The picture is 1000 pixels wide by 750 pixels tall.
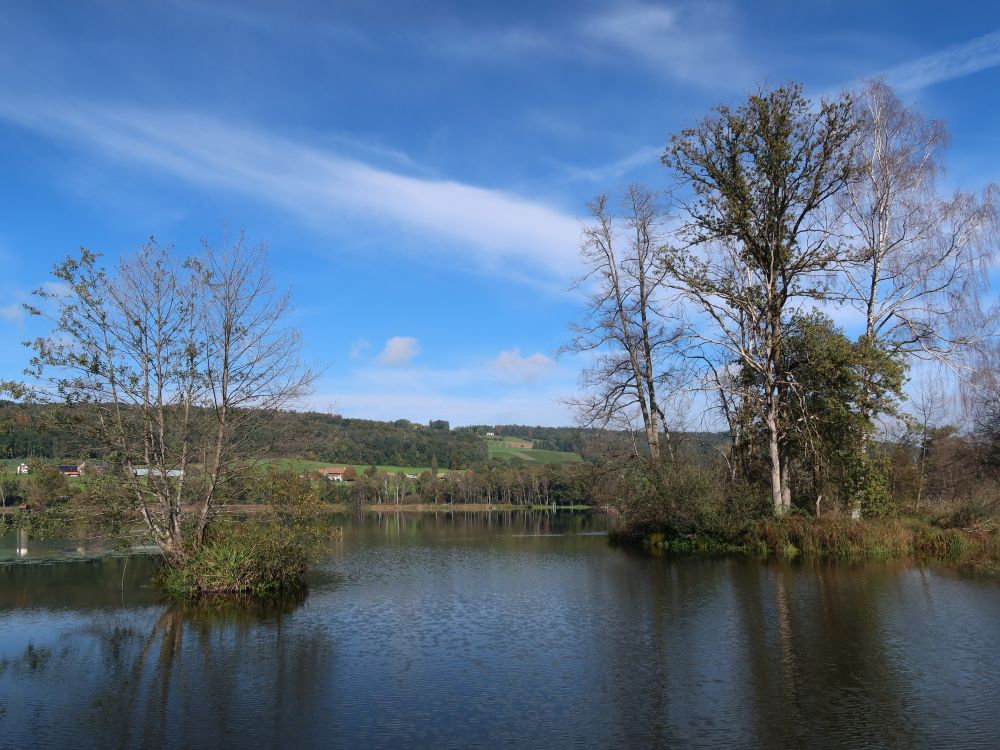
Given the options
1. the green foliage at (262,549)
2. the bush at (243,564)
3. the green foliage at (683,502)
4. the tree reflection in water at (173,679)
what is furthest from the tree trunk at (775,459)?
the tree reflection in water at (173,679)

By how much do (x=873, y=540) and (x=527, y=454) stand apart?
4715 inches

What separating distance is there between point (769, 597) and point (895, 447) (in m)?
19.3

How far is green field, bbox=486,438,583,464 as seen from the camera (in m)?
133

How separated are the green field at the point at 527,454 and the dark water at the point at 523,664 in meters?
112

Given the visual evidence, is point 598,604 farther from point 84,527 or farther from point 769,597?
point 84,527

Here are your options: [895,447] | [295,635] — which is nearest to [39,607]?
[295,635]

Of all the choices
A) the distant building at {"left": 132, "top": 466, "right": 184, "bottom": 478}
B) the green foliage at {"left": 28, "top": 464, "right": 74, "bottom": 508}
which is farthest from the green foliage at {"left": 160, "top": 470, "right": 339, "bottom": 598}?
the green foliage at {"left": 28, "top": 464, "right": 74, "bottom": 508}

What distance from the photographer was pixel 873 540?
22.7m

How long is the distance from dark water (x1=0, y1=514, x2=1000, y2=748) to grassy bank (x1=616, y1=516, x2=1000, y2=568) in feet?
8.73

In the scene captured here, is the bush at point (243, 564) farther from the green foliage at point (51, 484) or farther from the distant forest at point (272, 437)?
the green foliage at point (51, 484)

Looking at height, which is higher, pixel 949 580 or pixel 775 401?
pixel 775 401

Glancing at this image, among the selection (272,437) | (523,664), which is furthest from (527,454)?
(523,664)

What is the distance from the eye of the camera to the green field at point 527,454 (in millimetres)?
133212

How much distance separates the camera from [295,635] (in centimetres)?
1366
